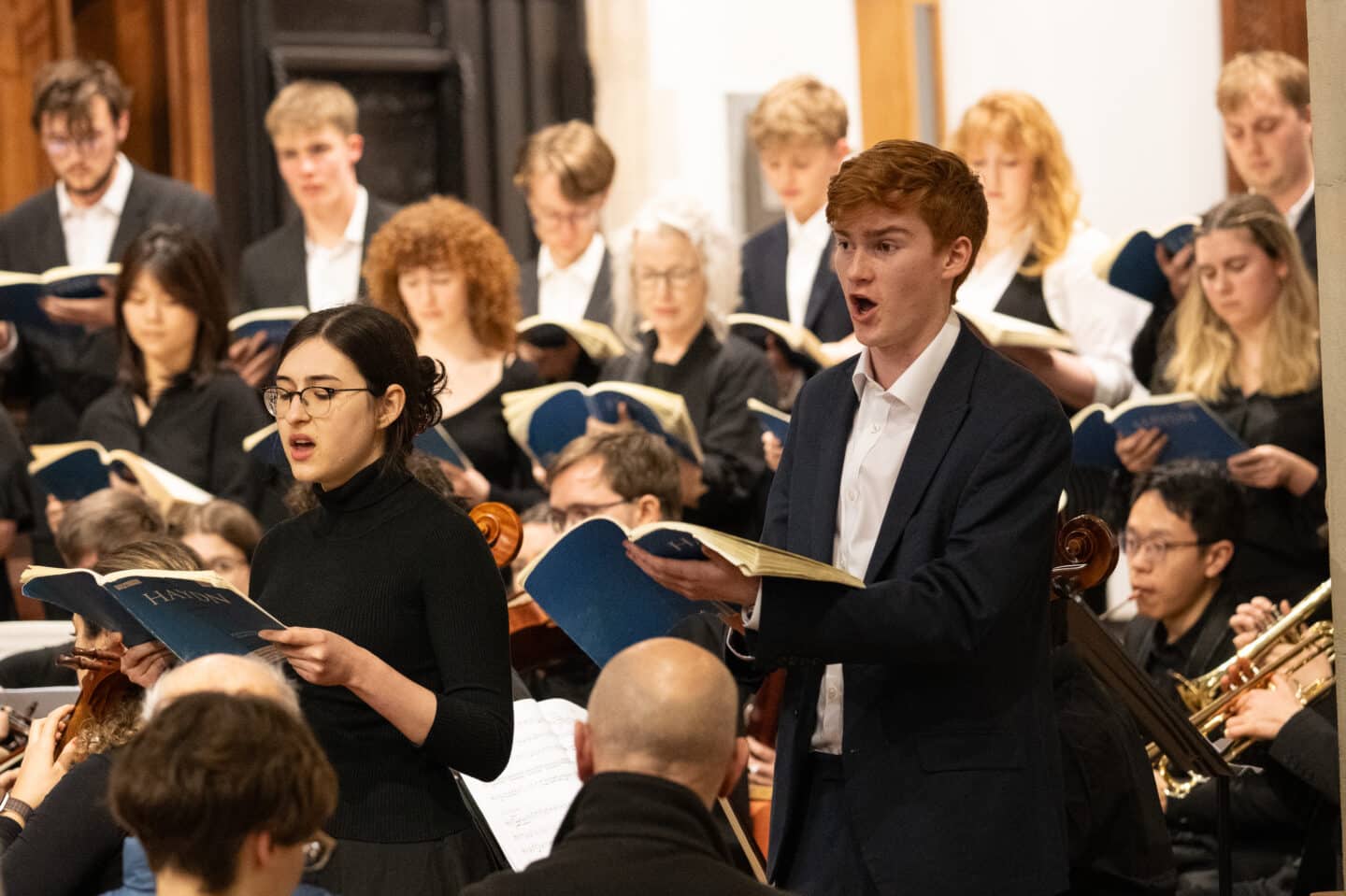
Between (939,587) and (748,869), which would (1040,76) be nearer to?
(748,869)

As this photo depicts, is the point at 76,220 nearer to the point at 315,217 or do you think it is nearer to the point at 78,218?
the point at 78,218

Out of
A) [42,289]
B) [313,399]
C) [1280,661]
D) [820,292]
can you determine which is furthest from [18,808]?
[820,292]

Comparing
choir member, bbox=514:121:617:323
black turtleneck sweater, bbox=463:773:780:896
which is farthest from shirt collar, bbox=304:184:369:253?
black turtleneck sweater, bbox=463:773:780:896

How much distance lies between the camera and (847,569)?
2.80 metres

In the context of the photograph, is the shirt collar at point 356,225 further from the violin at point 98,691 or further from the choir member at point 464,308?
the violin at point 98,691

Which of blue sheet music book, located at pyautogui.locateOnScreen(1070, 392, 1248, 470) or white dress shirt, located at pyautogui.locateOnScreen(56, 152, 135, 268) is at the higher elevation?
white dress shirt, located at pyautogui.locateOnScreen(56, 152, 135, 268)

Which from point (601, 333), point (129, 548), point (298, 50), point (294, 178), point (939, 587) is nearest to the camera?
point (939, 587)

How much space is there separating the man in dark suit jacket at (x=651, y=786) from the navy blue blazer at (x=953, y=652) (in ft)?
1.31

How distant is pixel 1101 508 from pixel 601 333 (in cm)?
145

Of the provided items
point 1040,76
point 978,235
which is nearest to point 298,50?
point 1040,76

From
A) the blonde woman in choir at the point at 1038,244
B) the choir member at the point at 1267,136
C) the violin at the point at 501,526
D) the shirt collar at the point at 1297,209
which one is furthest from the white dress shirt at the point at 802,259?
the violin at the point at 501,526

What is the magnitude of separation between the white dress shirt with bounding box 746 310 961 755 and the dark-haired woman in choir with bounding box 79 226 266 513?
290 centimetres

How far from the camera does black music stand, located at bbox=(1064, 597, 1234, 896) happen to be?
3.41 m

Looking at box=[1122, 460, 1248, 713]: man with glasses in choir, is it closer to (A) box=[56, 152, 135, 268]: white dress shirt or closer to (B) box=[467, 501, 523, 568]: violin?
(B) box=[467, 501, 523, 568]: violin
